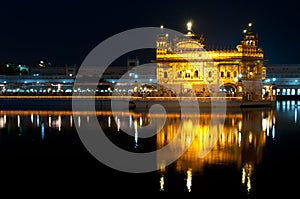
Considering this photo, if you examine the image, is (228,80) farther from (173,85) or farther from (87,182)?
(87,182)

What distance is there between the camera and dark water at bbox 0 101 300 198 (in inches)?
376

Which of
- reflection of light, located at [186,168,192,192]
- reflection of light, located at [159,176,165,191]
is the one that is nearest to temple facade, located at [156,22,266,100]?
reflection of light, located at [186,168,192,192]

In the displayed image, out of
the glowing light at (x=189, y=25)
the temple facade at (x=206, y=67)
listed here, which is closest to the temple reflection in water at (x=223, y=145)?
the temple facade at (x=206, y=67)

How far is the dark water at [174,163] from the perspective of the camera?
376 inches

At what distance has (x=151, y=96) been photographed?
36656 mm

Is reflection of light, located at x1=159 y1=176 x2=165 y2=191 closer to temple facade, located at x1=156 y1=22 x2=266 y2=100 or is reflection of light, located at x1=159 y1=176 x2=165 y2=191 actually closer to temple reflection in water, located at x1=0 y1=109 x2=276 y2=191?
temple reflection in water, located at x1=0 y1=109 x2=276 y2=191

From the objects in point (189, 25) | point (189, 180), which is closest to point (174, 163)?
point (189, 180)

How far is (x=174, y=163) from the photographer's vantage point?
38.6 feet

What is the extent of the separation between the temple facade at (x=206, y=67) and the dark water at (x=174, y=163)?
658 inches

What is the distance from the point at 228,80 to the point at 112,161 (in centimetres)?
2620

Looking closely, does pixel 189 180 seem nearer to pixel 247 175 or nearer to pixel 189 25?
pixel 247 175

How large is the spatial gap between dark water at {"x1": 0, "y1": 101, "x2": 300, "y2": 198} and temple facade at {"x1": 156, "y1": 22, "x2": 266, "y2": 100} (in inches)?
658

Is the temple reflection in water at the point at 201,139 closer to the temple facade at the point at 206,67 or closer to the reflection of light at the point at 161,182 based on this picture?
the reflection of light at the point at 161,182

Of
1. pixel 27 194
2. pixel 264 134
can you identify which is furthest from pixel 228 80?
pixel 27 194
